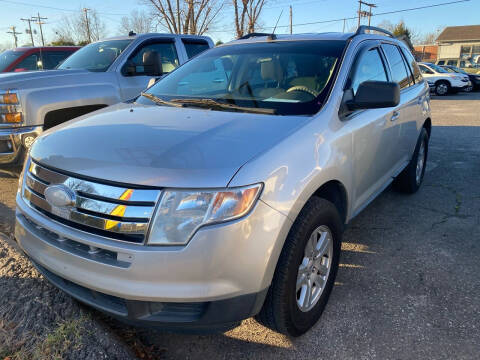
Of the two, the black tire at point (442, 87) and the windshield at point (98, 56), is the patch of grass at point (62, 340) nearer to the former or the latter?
the windshield at point (98, 56)

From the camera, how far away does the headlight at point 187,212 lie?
1.70 m

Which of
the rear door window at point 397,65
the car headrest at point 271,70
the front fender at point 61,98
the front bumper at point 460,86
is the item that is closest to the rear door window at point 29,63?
the front fender at point 61,98

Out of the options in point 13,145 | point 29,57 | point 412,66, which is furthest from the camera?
point 29,57

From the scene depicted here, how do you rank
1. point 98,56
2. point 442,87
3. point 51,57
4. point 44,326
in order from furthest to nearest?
point 442,87 → point 51,57 → point 98,56 → point 44,326

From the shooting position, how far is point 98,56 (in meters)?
5.64

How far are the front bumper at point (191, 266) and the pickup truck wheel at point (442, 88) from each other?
70.4 ft

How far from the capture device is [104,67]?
17.5ft

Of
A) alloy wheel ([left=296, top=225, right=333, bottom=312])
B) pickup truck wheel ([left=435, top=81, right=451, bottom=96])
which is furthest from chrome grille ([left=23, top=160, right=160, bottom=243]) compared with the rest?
pickup truck wheel ([left=435, top=81, right=451, bottom=96])

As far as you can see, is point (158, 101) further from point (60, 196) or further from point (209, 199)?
point (209, 199)

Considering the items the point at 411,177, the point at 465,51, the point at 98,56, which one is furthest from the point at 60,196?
the point at 465,51

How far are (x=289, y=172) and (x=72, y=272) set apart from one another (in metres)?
1.17

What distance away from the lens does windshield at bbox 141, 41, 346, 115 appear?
2637 mm

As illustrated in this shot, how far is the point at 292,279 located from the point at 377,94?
1.35 m

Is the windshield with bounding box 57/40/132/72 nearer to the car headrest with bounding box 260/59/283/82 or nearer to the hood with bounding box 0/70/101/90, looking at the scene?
the hood with bounding box 0/70/101/90
